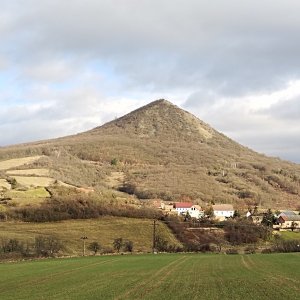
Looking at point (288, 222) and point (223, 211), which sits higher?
point (223, 211)

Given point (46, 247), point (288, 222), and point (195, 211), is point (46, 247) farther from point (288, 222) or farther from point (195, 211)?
point (288, 222)

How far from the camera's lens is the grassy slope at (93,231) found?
4112 inches

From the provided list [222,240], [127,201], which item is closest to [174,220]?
[222,240]

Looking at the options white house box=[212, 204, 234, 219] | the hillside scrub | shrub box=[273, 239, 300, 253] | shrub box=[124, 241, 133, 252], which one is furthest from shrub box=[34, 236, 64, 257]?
white house box=[212, 204, 234, 219]

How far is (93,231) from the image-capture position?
117m

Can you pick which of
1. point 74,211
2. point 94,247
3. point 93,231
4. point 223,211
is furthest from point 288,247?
point 223,211

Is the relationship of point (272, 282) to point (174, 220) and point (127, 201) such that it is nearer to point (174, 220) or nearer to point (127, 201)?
point (174, 220)

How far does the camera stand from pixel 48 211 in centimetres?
12462

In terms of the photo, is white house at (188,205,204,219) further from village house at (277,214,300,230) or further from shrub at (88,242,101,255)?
shrub at (88,242,101,255)

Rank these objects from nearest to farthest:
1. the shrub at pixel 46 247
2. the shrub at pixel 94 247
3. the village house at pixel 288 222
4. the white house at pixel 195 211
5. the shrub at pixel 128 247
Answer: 1. the shrub at pixel 46 247
2. the shrub at pixel 94 247
3. the shrub at pixel 128 247
4. the village house at pixel 288 222
5. the white house at pixel 195 211

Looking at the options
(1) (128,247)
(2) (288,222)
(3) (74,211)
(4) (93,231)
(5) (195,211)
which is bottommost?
(2) (288,222)

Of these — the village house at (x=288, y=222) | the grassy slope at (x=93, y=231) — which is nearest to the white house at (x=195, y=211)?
the village house at (x=288, y=222)

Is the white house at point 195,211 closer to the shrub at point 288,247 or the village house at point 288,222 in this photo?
the village house at point 288,222

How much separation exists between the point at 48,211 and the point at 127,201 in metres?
36.7
